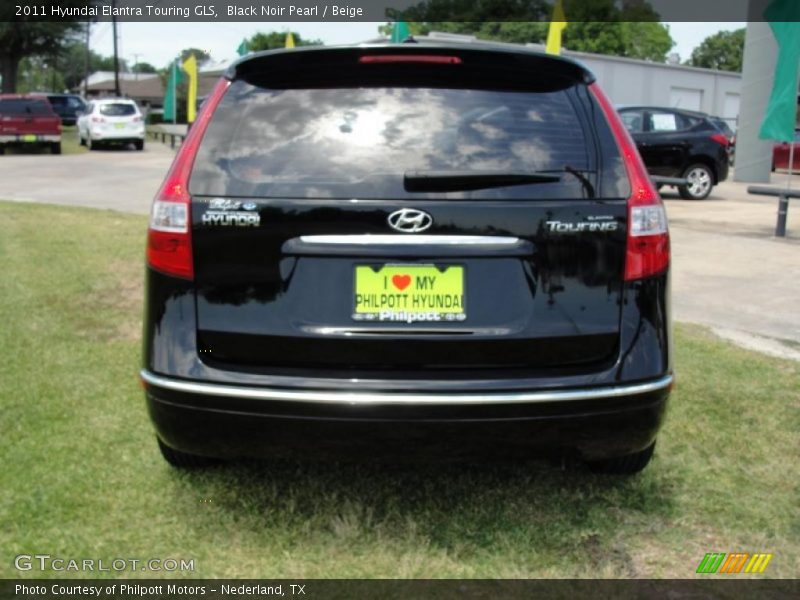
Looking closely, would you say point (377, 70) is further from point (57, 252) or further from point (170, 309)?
point (57, 252)

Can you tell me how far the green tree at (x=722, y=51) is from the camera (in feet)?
304

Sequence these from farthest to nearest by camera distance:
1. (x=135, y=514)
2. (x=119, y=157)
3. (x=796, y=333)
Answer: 1. (x=119, y=157)
2. (x=796, y=333)
3. (x=135, y=514)

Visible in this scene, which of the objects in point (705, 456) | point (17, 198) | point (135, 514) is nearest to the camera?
point (135, 514)

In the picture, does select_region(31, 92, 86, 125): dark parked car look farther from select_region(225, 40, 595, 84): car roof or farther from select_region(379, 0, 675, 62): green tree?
select_region(225, 40, 595, 84): car roof

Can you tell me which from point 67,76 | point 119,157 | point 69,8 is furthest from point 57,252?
point 67,76

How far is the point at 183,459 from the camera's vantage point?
350cm

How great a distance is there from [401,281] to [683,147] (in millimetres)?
14540

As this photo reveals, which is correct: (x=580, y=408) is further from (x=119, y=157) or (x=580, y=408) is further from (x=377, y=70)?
(x=119, y=157)

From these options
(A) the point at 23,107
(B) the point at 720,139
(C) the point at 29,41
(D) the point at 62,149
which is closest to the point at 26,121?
(A) the point at 23,107

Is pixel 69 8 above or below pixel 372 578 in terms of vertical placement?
above

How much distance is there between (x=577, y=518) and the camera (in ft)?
10.7

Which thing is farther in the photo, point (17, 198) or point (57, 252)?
point (17, 198)

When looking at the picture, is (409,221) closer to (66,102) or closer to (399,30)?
(399,30)

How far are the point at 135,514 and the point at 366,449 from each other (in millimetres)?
1060
